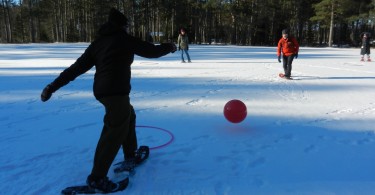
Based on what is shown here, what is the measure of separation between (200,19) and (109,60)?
190ft

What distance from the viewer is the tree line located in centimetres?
5288

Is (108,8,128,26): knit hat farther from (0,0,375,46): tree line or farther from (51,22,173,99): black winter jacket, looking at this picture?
(0,0,375,46): tree line

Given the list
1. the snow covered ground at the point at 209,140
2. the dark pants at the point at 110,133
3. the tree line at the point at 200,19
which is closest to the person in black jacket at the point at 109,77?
the dark pants at the point at 110,133

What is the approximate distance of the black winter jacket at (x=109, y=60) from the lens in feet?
11.4

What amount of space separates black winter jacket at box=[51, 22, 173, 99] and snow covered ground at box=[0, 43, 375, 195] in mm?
1167

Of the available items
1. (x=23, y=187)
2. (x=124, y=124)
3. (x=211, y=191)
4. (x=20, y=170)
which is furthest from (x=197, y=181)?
(x=20, y=170)

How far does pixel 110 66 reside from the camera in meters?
3.48

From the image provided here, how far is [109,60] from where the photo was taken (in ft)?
11.4

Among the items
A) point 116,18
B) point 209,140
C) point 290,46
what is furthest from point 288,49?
point 116,18

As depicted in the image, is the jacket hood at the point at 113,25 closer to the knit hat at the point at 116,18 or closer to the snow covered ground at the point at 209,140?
the knit hat at the point at 116,18

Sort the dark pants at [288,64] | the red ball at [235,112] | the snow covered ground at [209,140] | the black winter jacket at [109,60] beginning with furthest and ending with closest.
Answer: the dark pants at [288,64], the red ball at [235,112], the snow covered ground at [209,140], the black winter jacket at [109,60]

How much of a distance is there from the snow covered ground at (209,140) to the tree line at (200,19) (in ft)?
135

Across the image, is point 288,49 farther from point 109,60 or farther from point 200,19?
point 200,19

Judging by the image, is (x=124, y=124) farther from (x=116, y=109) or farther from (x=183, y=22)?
(x=183, y=22)
